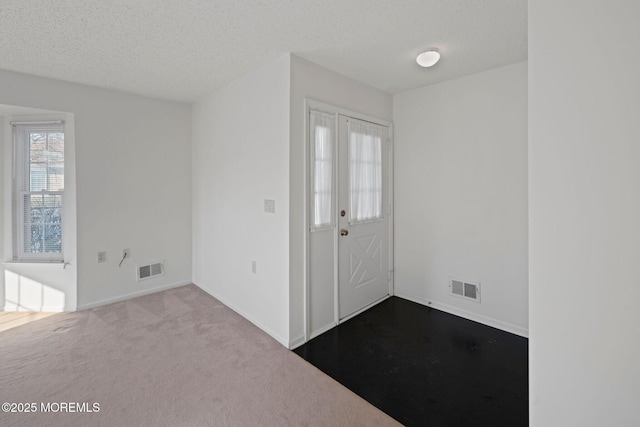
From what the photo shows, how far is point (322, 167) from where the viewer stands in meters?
2.91

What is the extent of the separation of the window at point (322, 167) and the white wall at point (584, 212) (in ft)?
5.97

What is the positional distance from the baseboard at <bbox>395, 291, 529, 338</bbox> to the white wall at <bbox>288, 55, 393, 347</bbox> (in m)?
1.22

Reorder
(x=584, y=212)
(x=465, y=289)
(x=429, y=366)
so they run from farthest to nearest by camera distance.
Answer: (x=465, y=289) → (x=429, y=366) → (x=584, y=212)

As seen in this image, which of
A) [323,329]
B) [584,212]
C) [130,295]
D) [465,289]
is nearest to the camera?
[584,212]

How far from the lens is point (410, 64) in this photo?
2.84 meters

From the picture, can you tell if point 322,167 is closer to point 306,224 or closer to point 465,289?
point 306,224

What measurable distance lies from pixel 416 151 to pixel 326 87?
4.48 feet

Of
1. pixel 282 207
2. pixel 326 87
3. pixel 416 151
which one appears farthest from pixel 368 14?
pixel 416 151

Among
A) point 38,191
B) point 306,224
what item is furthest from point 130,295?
point 306,224

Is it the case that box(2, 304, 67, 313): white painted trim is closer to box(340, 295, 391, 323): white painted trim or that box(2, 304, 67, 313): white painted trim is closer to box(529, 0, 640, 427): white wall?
box(340, 295, 391, 323): white painted trim

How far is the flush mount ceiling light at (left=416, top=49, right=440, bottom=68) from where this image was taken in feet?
8.35

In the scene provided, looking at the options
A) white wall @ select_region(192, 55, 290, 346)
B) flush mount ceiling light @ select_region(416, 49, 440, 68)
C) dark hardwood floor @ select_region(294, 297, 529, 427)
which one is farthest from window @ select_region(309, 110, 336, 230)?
dark hardwood floor @ select_region(294, 297, 529, 427)

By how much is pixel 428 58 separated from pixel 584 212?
78.2 inches

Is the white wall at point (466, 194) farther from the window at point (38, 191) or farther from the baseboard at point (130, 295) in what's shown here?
the window at point (38, 191)
